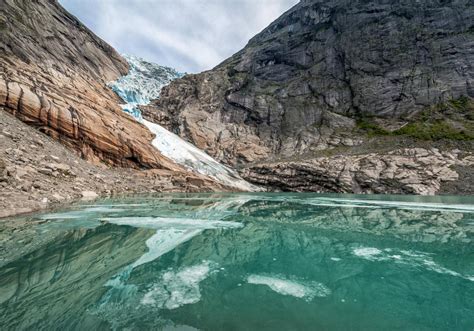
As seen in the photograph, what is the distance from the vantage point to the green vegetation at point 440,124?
65250mm

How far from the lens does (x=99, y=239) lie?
37.1 ft

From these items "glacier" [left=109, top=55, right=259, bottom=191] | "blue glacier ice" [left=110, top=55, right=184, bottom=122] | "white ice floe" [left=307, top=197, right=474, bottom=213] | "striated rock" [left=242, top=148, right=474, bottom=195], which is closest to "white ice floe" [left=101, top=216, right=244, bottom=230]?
"white ice floe" [left=307, top=197, right=474, bottom=213]

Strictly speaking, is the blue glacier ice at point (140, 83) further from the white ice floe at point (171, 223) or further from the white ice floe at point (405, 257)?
the white ice floe at point (405, 257)

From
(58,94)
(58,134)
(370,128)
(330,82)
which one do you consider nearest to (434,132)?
(370,128)

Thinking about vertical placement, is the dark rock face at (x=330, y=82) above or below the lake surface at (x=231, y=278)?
above

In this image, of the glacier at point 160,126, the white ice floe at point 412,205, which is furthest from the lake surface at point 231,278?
the glacier at point 160,126

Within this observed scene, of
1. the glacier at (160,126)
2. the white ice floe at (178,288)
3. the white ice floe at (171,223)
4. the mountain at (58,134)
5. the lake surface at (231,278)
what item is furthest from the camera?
the glacier at (160,126)

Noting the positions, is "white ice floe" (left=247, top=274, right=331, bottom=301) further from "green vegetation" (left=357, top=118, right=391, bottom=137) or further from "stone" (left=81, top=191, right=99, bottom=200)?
"green vegetation" (left=357, top=118, right=391, bottom=137)

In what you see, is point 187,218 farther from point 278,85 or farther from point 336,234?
point 278,85

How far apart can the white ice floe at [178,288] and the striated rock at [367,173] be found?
48.9 meters

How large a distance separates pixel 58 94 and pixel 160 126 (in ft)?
95.5

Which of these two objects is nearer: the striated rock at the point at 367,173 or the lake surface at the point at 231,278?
the lake surface at the point at 231,278

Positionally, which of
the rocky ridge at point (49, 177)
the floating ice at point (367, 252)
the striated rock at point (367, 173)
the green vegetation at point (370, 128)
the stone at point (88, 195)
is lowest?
the stone at point (88, 195)

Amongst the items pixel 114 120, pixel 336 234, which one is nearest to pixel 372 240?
pixel 336 234
